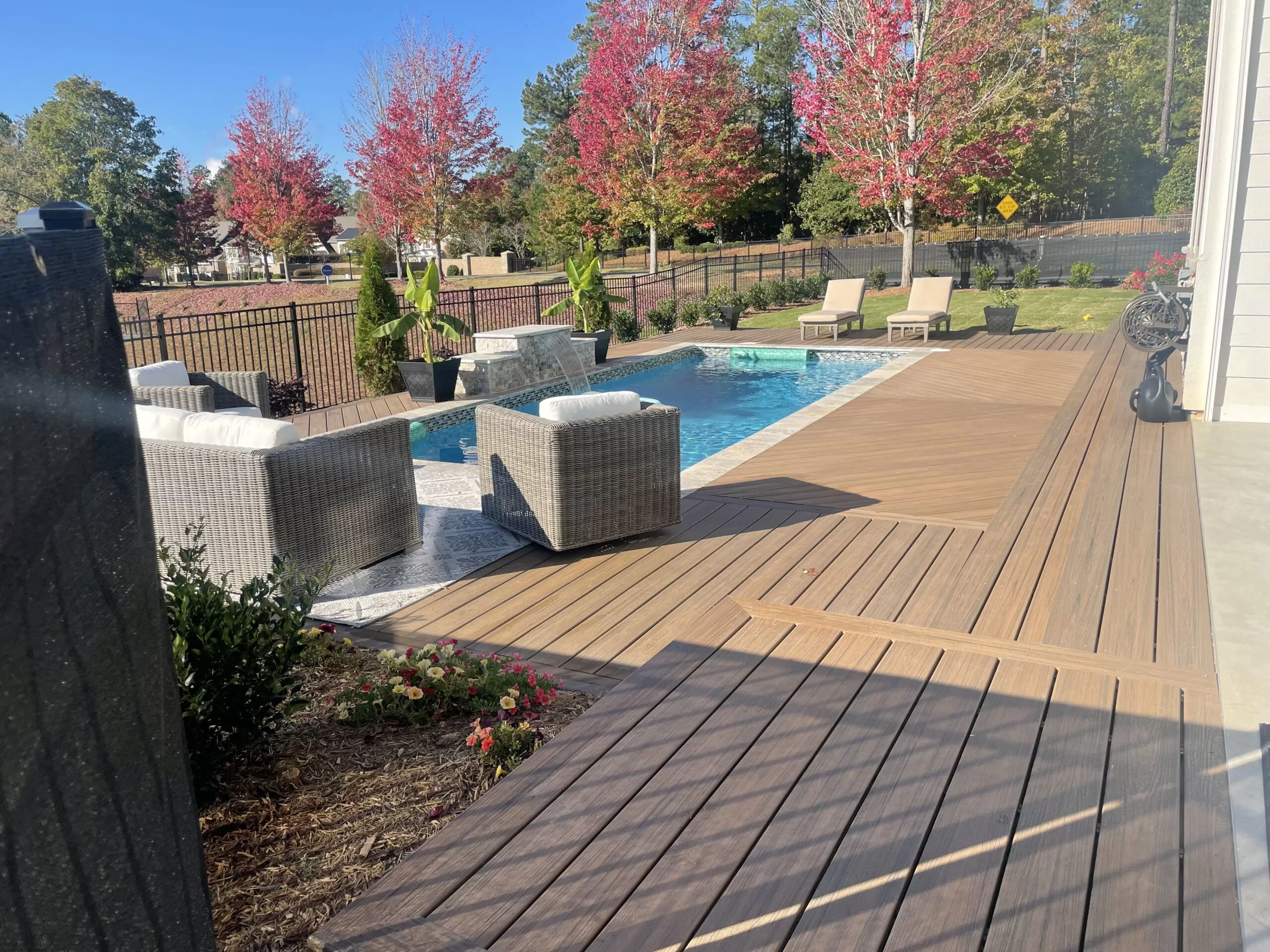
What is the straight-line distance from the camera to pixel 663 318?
48.2ft

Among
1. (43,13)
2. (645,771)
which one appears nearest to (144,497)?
(645,771)

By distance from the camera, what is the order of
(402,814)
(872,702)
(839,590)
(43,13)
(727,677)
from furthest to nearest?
(43,13), (839,590), (727,677), (872,702), (402,814)

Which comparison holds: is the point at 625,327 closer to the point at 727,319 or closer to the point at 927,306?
the point at 727,319

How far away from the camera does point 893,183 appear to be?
19.7m

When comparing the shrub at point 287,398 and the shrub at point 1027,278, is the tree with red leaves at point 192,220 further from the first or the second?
the shrub at point 287,398

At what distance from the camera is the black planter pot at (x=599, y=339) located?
1090 centimetres

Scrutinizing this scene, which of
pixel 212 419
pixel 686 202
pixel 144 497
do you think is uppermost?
pixel 686 202

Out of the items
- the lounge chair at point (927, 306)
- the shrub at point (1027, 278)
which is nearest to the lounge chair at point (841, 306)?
the lounge chair at point (927, 306)

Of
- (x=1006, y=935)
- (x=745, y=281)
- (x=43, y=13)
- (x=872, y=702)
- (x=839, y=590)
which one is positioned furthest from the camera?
(x=43, y=13)

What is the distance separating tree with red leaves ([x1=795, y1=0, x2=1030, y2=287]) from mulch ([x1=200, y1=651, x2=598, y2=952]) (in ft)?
63.1

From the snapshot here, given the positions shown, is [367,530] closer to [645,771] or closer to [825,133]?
[645,771]

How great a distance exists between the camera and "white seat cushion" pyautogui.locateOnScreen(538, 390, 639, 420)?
4.21 meters

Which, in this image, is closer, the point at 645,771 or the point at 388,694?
the point at 645,771

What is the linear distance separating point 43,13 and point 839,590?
75612 mm
